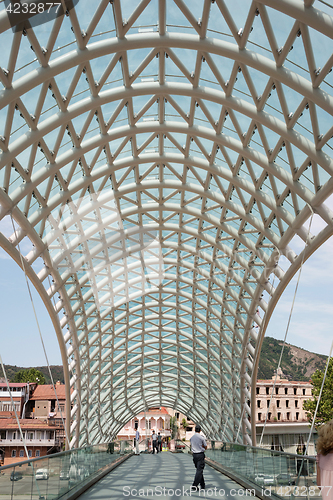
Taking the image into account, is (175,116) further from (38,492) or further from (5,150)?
(38,492)

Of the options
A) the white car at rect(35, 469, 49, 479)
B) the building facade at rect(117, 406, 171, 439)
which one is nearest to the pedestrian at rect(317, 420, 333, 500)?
the white car at rect(35, 469, 49, 479)

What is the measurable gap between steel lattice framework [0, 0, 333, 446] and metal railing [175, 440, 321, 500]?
12.2 meters

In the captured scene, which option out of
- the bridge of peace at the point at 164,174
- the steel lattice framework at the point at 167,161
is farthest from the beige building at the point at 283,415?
the bridge of peace at the point at 164,174

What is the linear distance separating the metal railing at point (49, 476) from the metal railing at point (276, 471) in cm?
593

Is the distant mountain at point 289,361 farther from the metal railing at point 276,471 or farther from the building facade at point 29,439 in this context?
the metal railing at point 276,471

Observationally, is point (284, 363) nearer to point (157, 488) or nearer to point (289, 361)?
point (289, 361)

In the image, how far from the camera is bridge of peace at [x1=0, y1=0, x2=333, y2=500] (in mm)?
16781

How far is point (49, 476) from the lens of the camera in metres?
11.3

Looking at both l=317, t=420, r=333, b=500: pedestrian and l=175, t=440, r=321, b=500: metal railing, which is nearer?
l=317, t=420, r=333, b=500: pedestrian

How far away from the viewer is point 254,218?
3089 centimetres

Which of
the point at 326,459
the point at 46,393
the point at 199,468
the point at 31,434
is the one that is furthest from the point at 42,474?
the point at 46,393

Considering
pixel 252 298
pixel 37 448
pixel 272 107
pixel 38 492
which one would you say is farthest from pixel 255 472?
pixel 37 448

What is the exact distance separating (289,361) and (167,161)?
16448 cm

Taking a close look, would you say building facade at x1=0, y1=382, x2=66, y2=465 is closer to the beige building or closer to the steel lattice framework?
the steel lattice framework
